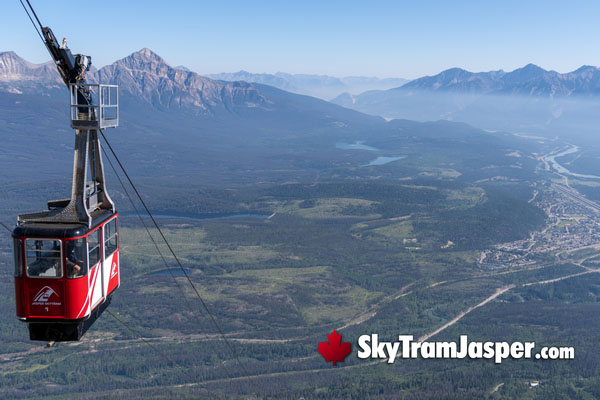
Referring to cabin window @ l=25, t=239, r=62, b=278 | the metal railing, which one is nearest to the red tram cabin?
cabin window @ l=25, t=239, r=62, b=278

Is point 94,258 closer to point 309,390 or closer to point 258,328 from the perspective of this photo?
point 309,390

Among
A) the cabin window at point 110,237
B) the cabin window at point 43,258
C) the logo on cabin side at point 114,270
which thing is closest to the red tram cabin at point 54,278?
the cabin window at point 43,258

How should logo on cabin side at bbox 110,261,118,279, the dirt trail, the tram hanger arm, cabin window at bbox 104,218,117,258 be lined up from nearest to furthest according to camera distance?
1. the tram hanger arm
2. cabin window at bbox 104,218,117,258
3. logo on cabin side at bbox 110,261,118,279
4. the dirt trail

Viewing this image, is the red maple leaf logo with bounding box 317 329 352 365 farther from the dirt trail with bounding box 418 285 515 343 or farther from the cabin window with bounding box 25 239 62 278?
the cabin window with bounding box 25 239 62 278

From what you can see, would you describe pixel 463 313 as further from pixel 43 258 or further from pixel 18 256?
pixel 18 256

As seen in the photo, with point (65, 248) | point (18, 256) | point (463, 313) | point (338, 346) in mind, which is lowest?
point (463, 313)

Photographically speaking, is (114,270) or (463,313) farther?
(463,313)

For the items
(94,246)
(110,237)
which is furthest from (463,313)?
(94,246)

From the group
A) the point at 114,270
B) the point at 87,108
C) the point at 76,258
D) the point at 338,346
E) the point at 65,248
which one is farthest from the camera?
the point at 338,346

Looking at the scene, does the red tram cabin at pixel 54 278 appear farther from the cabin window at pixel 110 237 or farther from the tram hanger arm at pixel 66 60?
the tram hanger arm at pixel 66 60
